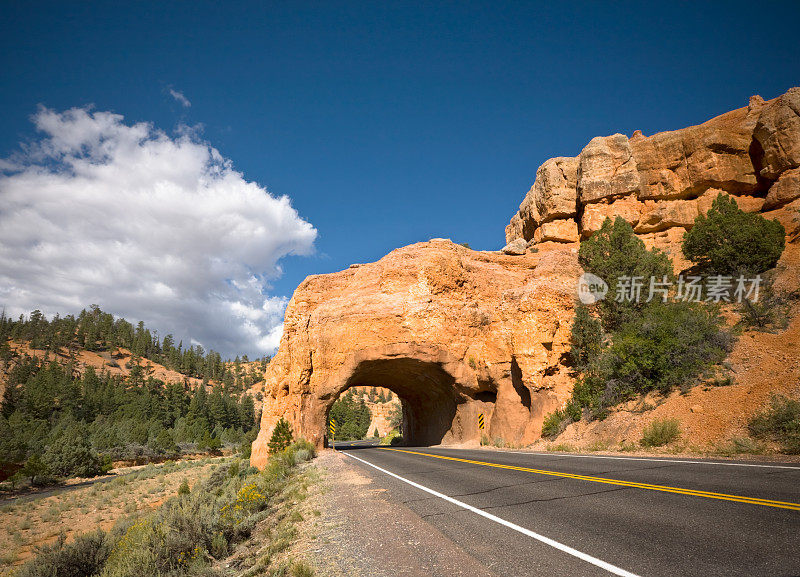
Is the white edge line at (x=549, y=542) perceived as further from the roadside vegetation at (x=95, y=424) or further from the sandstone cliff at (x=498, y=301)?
the roadside vegetation at (x=95, y=424)

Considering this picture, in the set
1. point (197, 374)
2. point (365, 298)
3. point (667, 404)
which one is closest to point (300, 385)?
point (365, 298)

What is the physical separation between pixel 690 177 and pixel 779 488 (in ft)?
137

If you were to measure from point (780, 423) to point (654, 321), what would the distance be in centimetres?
860

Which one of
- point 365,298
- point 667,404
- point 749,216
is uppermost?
point 749,216

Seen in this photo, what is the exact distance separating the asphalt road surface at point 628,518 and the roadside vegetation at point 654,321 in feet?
24.8

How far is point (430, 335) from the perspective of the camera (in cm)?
2952

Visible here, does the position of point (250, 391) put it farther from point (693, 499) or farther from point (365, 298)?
point (693, 499)

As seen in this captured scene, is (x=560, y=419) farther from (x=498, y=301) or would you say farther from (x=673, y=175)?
(x=673, y=175)

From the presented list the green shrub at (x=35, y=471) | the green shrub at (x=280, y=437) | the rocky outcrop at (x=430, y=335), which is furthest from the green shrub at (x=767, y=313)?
the green shrub at (x=35, y=471)

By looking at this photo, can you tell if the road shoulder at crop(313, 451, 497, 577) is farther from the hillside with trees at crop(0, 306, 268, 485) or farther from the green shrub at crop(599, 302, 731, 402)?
the hillside with trees at crop(0, 306, 268, 485)

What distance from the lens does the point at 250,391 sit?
124 metres

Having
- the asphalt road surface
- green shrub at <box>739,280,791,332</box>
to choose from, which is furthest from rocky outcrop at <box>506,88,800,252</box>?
the asphalt road surface

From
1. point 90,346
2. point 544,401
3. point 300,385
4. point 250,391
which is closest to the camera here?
point 544,401

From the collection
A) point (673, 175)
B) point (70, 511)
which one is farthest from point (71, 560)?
point (673, 175)
